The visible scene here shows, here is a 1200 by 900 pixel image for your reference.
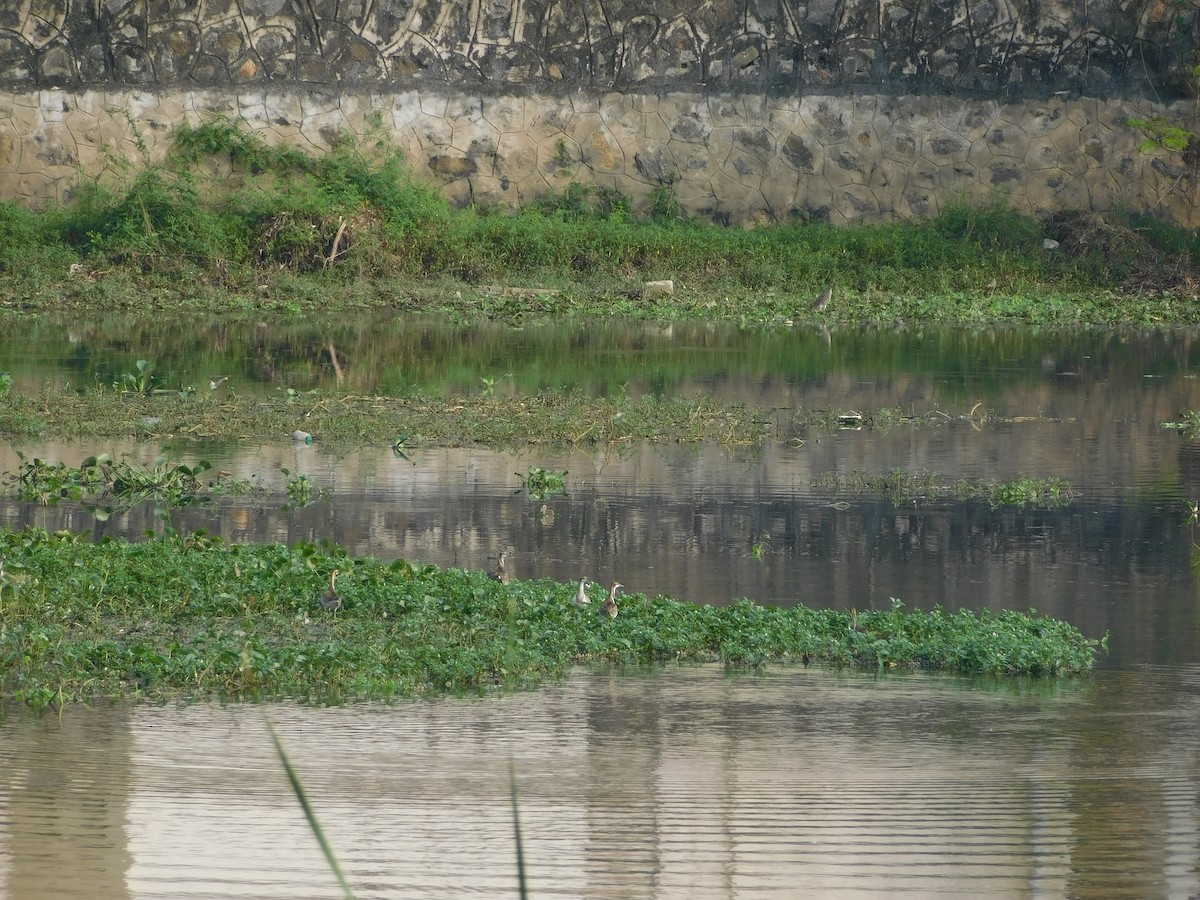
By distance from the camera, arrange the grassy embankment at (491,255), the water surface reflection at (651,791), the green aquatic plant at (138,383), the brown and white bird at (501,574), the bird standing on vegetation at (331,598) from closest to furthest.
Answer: the water surface reflection at (651,791)
the bird standing on vegetation at (331,598)
the brown and white bird at (501,574)
the green aquatic plant at (138,383)
the grassy embankment at (491,255)

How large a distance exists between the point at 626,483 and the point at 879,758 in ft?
16.7

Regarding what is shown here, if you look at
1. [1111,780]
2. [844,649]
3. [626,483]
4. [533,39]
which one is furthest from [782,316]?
[1111,780]

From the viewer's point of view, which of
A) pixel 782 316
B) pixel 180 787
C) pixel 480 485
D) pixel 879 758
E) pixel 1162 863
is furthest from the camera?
pixel 782 316

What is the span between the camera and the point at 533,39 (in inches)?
891

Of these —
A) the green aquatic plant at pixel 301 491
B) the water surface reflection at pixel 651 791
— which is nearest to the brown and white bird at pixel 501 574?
the water surface reflection at pixel 651 791

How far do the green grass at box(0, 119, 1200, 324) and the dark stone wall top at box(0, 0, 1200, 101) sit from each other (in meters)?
0.93

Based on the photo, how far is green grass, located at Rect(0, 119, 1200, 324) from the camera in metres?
20.0

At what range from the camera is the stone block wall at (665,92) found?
22.0 metres

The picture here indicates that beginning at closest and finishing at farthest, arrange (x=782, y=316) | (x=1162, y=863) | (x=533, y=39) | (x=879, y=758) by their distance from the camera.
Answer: (x=1162, y=863) < (x=879, y=758) < (x=782, y=316) < (x=533, y=39)

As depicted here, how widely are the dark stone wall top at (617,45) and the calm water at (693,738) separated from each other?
37.0 feet

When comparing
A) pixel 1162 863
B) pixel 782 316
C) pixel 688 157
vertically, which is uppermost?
pixel 688 157

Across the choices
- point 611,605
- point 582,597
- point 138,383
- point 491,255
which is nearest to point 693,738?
point 611,605

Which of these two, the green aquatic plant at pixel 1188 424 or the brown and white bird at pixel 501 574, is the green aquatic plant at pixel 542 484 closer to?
the brown and white bird at pixel 501 574

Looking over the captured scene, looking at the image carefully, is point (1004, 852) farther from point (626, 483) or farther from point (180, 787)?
point (626, 483)
